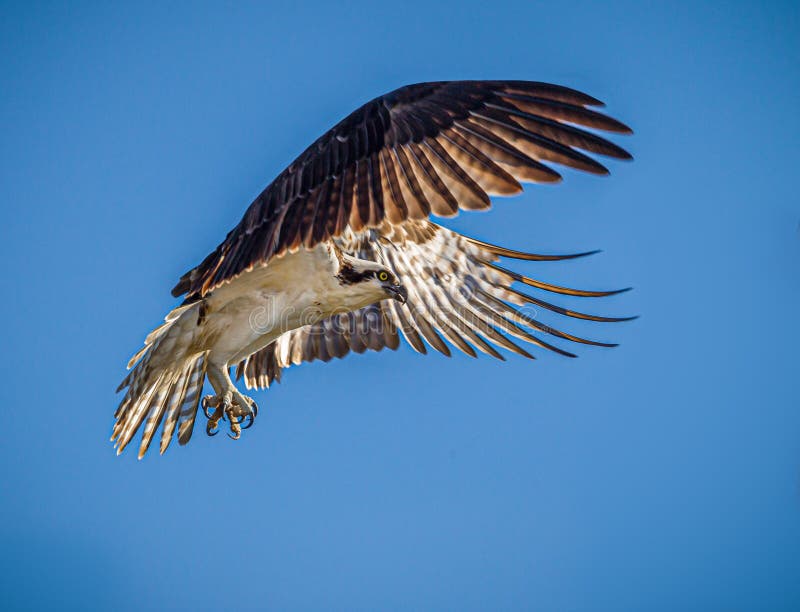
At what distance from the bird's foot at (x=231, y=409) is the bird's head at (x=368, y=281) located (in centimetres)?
115

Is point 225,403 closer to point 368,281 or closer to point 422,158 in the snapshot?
point 368,281

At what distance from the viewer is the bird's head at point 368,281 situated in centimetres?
595

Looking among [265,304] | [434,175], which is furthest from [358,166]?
[265,304]

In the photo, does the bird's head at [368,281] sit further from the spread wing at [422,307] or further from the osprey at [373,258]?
the spread wing at [422,307]

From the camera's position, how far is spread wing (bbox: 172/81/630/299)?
14.2 feet

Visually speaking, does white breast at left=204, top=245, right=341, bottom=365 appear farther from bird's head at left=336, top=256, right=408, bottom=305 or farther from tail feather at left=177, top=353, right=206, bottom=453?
tail feather at left=177, top=353, right=206, bottom=453

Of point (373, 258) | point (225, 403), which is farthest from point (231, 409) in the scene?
point (373, 258)

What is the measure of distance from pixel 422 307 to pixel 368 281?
4.01 ft

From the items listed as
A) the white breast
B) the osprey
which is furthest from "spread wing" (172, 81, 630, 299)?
the white breast

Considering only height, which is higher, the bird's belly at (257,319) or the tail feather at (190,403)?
the bird's belly at (257,319)

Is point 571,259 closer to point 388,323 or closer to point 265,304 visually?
point 388,323

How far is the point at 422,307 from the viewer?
279 inches

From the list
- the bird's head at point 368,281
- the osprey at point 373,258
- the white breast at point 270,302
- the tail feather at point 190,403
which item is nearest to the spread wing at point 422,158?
the osprey at point 373,258

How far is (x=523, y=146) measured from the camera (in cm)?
443
